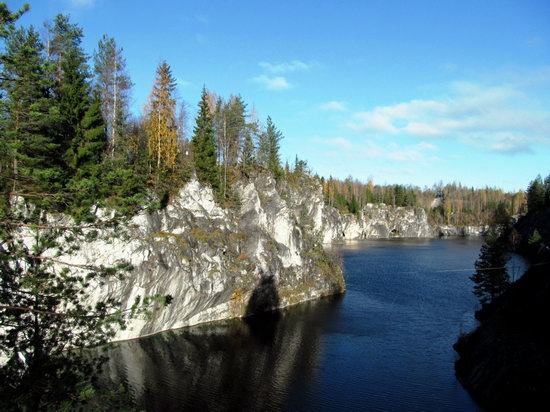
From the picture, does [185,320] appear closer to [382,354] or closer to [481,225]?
[382,354]

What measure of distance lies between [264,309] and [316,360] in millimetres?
13509

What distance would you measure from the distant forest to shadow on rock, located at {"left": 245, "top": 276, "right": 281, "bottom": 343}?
990cm

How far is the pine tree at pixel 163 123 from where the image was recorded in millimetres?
40812

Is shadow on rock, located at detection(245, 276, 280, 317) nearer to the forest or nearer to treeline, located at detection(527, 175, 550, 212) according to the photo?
the forest

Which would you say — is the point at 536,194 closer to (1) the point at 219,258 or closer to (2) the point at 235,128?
(2) the point at 235,128

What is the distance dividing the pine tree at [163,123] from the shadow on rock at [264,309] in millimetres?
15486

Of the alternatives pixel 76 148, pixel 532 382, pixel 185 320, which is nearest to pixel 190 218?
pixel 185 320

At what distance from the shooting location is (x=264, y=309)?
4406 cm

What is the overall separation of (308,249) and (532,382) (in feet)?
112

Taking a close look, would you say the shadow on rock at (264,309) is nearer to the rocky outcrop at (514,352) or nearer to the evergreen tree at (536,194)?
the rocky outcrop at (514,352)

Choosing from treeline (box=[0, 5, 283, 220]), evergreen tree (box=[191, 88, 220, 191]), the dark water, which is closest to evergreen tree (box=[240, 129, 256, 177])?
treeline (box=[0, 5, 283, 220])

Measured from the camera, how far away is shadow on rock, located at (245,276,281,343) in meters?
38.5

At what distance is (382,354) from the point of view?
31.8m

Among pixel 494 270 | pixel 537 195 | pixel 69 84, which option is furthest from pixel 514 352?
pixel 537 195
